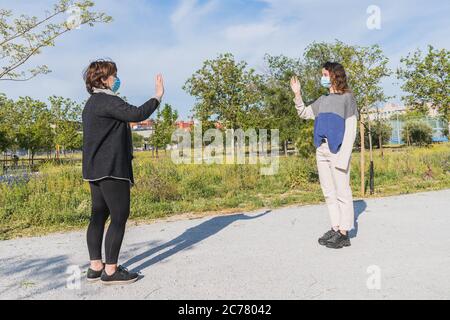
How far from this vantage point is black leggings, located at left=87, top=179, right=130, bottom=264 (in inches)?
115

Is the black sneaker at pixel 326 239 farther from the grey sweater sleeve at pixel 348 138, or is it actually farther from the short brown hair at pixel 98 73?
the short brown hair at pixel 98 73

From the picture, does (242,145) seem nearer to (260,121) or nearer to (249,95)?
(260,121)

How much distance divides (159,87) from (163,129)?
3645 cm

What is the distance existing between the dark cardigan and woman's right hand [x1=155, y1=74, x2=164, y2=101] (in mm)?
60

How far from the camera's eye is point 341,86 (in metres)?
3.91

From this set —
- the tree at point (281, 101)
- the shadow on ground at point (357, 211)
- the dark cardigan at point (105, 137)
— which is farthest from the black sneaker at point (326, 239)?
the tree at point (281, 101)

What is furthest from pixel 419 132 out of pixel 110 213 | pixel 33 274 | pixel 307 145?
pixel 33 274

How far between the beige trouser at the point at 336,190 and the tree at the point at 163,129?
1366 inches

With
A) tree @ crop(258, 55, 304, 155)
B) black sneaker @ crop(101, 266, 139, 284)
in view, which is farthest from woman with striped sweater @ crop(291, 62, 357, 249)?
tree @ crop(258, 55, 304, 155)

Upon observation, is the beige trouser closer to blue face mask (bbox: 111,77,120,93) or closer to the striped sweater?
the striped sweater

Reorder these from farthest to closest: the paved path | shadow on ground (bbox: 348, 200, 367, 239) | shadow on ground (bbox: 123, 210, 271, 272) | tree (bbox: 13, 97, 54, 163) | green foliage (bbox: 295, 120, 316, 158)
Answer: tree (bbox: 13, 97, 54, 163) → green foliage (bbox: 295, 120, 316, 158) → shadow on ground (bbox: 348, 200, 367, 239) → shadow on ground (bbox: 123, 210, 271, 272) → the paved path

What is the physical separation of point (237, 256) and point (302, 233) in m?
1.20
